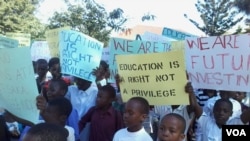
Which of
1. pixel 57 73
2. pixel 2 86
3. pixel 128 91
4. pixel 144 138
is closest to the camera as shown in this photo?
pixel 144 138

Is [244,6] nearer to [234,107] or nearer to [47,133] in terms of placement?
[234,107]

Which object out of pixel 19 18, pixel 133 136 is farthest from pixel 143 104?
pixel 19 18

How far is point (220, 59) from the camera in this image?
3828 millimetres

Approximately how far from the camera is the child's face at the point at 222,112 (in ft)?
12.6

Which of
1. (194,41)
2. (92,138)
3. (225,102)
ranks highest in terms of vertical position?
(194,41)

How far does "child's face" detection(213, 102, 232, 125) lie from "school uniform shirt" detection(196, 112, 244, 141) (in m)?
0.05

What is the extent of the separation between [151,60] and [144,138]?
2.61ft

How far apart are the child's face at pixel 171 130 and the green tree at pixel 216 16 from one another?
33088mm

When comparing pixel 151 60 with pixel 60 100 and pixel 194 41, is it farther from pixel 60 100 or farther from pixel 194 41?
pixel 60 100

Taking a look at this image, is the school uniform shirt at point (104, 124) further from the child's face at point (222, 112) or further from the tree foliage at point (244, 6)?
the tree foliage at point (244, 6)

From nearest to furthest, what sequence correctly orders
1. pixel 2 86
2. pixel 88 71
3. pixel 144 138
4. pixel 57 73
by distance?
pixel 144 138, pixel 2 86, pixel 88 71, pixel 57 73

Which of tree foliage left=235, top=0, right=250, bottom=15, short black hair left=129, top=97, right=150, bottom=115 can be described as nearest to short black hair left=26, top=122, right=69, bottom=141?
short black hair left=129, top=97, right=150, bottom=115

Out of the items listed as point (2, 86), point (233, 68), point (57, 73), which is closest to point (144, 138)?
point (233, 68)

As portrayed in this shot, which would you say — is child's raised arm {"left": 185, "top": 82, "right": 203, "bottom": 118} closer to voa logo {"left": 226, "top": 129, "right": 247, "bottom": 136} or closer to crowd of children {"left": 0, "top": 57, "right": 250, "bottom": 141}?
crowd of children {"left": 0, "top": 57, "right": 250, "bottom": 141}
